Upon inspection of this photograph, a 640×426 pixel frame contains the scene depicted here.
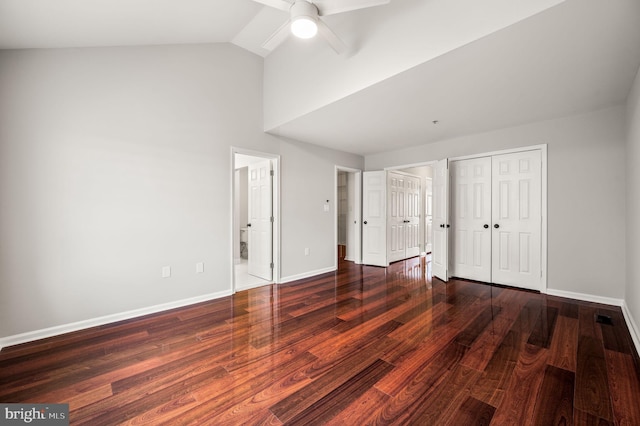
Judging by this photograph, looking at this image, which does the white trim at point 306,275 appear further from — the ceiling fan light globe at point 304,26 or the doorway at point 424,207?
the ceiling fan light globe at point 304,26

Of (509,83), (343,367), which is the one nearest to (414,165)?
(509,83)

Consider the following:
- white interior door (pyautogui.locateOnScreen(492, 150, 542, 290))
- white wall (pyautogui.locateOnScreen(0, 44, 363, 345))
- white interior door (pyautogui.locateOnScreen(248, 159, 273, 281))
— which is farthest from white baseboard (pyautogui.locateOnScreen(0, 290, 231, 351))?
white interior door (pyautogui.locateOnScreen(492, 150, 542, 290))

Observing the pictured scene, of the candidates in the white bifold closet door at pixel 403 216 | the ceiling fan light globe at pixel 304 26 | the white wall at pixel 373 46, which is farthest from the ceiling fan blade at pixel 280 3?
the white bifold closet door at pixel 403 216

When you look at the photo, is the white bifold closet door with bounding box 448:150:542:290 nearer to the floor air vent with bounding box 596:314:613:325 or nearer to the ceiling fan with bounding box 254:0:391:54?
the floor air vent with bounding box 596:314:613:325

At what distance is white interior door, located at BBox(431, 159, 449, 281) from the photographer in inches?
175

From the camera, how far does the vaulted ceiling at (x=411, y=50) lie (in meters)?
1.88

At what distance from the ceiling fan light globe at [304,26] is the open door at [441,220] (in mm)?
3234

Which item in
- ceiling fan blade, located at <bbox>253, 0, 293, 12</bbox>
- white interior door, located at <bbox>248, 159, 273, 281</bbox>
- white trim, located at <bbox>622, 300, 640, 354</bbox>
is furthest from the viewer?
white interior door, located at <bbox>248, 159, 273, 281</bbox>

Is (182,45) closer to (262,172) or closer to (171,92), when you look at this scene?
(171,92)

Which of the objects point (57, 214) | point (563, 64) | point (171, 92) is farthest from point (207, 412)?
point (563, 64)

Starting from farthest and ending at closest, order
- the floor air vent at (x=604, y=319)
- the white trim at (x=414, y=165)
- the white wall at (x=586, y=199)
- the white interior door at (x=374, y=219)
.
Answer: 1. the white interior door at (x=374, y=219)
2. the white trim at (x=414, y=165)
3. the white wall at (x=586, y=199)
4. the floor air vent at (x=604, y=319)

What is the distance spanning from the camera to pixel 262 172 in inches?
180

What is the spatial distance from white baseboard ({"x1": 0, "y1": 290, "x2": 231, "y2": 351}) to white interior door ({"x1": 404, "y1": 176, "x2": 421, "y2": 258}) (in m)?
4.44

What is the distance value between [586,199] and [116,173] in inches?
223
